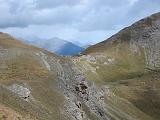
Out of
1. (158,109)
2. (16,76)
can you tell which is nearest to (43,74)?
(16,76)

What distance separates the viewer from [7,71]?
70.1 metres

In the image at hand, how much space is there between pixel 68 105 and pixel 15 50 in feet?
60.5

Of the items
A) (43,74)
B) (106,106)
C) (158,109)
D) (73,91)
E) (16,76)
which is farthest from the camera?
(158,109)

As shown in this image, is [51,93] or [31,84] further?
[51,93]

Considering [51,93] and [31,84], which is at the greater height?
[31,84]

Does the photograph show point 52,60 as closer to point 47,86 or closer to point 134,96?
point 47,86

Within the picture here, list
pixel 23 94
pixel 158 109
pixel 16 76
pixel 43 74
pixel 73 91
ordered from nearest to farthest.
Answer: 1. pixel 23 94
2. pixel 16 76
3. pixel 43 74
4. pixel 73 91
5. pixel 158 109

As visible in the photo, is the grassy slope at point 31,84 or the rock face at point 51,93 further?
the rock face at point 51,93

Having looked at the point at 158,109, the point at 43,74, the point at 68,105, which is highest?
the point at 43,74

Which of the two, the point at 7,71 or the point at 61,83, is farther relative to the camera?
the point at 61,83

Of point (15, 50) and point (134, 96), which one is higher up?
point (15, 50)

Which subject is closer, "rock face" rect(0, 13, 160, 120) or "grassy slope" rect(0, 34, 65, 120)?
"grassy slope" rect(0, 34, 65, 120)

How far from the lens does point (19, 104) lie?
176 ft

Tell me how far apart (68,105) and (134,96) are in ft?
207
